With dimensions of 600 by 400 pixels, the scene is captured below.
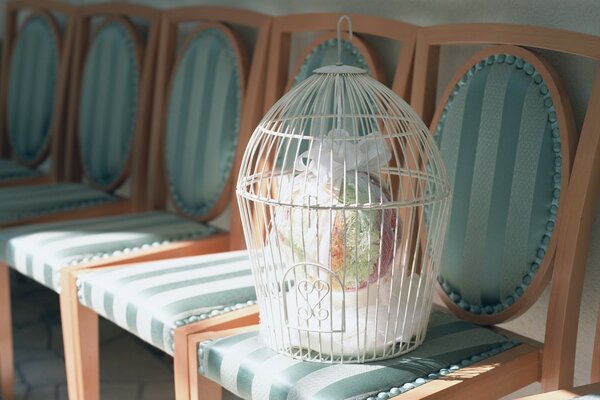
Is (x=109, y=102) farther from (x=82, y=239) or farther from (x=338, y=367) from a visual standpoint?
Answer: (x=338, y=367)

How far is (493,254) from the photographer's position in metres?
1.52

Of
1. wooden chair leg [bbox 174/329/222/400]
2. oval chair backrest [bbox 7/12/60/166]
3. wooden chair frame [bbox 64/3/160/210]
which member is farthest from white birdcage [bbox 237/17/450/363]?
oval chair backrest [bbox 7/12/60/166]

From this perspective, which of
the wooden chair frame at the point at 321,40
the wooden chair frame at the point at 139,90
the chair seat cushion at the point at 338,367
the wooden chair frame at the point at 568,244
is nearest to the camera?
the chair seat cushion at the point at 338,367

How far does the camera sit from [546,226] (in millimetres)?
1479

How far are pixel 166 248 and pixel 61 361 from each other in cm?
64

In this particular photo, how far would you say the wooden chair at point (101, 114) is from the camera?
2.26 meters

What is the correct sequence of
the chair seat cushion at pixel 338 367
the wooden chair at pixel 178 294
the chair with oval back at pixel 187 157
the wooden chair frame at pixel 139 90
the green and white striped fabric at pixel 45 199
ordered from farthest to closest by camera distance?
the wooden chair frame at pixel 139 90 < the green and white striped fabric at pixel 45 199 < the chair with oval back at pixel 187 157 < the wooden chair at pixel 178 294 < the chair seat cushion at pixel 338 367

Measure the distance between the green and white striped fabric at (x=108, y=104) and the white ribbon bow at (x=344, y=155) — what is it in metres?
1.18

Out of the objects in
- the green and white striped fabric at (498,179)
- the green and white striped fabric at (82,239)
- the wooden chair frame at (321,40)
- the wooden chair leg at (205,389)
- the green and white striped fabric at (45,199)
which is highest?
the wooden chair frame at (321,40)

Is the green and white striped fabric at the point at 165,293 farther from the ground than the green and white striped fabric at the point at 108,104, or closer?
closer

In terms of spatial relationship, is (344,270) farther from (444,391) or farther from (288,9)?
(288,9)

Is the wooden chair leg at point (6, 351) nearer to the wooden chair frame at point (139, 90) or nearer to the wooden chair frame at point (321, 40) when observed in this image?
the wooden chair frame at point (139, 90)

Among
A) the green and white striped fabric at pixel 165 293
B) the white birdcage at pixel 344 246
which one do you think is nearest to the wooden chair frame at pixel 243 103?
the green and white striped fabric at pixel 165 293

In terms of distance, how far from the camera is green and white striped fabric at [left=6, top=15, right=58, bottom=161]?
8.99 ft
